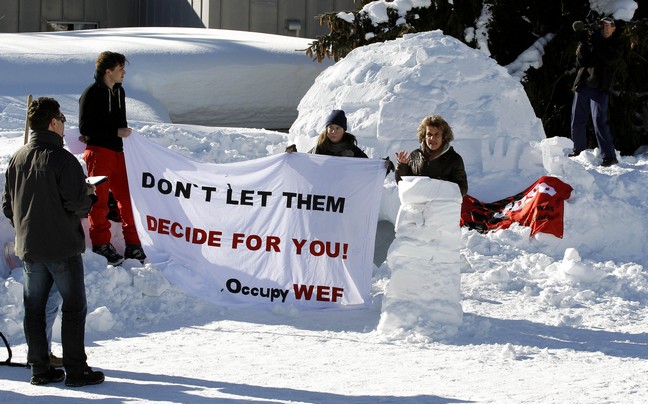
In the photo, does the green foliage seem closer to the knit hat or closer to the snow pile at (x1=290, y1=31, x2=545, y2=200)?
the snow pile at (x1=290, y1=31, x2=545, y2=200)

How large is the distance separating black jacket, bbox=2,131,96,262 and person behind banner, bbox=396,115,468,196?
2.29 metres

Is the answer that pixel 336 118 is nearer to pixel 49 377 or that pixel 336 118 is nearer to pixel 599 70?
pixel 49 377

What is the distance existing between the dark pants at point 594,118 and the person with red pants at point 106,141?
5339mm

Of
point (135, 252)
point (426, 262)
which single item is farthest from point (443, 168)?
point (135, 252)

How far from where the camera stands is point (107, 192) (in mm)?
7957

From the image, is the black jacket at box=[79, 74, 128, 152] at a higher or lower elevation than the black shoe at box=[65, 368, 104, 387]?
higher

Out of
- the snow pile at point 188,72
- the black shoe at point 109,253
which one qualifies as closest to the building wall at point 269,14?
the snow pile at point 188,72

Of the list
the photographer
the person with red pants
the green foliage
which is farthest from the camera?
the green foliage

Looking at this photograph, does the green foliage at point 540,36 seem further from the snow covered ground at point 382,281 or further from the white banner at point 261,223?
the white banner at point 261,223

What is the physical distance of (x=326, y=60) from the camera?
1488cm

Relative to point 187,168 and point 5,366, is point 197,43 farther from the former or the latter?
point 5,366

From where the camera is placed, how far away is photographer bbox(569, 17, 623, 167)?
36.9ft

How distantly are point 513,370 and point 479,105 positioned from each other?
4.66 metres

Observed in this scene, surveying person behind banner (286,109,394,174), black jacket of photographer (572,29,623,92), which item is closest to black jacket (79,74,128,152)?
person behind banner (286,109,394,174)
